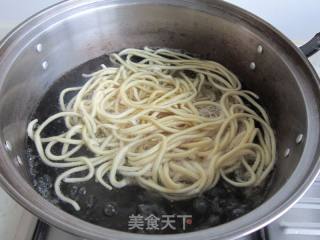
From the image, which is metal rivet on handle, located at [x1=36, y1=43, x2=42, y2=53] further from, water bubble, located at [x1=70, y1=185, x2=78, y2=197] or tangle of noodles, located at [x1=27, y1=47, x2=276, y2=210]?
water bubble, located at [x1=70, y1=185, x2=78, y2=197]

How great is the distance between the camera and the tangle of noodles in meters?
1.02

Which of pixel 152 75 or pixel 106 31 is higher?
pixel 106 31

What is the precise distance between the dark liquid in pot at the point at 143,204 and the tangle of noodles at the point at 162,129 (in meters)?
0.02

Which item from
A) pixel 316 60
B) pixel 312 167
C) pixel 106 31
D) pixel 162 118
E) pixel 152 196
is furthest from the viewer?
pixel 316 60

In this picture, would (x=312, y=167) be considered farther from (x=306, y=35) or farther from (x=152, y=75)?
(x=306, y=35)

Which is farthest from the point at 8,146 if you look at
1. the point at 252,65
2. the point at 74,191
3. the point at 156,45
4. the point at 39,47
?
the point at 252,65

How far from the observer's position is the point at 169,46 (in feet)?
4.36

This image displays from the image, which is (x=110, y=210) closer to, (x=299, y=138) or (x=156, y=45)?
(x=299, y=138)

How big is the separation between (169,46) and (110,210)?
62 centimetres

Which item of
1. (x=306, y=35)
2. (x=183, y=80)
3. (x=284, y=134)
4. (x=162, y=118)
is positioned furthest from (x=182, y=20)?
(x=306, y=35)

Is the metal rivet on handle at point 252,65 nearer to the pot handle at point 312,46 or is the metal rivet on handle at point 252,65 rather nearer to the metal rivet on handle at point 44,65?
the pot handle at point 312,46

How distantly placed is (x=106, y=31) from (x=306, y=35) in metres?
0.79

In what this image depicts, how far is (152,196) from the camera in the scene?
0.98 metres

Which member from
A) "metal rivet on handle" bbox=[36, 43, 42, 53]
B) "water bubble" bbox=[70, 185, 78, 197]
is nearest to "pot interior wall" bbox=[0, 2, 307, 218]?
"metal rivet on handle" bbox=[36, 43, 42, 53]
